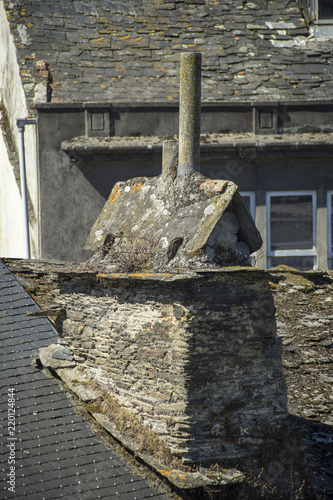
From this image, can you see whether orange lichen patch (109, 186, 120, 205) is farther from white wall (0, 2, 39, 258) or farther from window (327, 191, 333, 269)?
window (327, 191, 333, 269)

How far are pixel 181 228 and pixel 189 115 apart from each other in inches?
78.1

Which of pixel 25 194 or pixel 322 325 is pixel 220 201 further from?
pixel 25 194

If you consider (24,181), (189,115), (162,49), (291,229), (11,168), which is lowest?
(291,229)

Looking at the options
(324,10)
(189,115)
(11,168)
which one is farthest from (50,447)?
(324,10)

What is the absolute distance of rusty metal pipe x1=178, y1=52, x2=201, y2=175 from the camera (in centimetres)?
860

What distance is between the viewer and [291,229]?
15883 mm

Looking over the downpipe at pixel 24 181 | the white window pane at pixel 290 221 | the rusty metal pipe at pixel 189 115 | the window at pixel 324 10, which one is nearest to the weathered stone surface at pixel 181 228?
the rusty metal pipe at pixel 189 115

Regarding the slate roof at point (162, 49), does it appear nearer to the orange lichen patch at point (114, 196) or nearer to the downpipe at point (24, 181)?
the downpipe at point (24, 181)

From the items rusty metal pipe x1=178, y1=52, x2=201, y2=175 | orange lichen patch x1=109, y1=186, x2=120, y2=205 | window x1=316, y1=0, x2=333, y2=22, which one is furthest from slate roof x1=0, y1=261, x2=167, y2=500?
window x1=316, y1=0, x2=333, y2=22

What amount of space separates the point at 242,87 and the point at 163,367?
989 centimetres

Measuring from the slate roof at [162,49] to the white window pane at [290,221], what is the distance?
2316mm

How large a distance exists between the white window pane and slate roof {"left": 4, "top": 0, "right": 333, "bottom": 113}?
2.32 meters

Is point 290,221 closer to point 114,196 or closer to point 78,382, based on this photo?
point 114,196

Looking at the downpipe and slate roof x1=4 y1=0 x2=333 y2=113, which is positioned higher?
slate roof x1=4 y1=0 x2=333 y2=113
